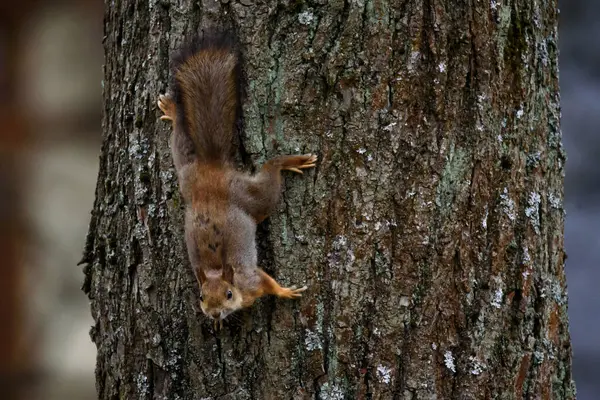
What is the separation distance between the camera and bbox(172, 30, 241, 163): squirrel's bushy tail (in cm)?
190

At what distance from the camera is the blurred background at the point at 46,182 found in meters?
3.79

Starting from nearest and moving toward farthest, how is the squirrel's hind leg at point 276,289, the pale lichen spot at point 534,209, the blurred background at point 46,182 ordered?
the squirrel's hind leg at point 276,289
the pale lichen spot at point 534,209
the blurred background at point 46,182

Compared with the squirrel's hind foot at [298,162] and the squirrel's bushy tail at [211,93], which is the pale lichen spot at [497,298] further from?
the squirrel's bushy tail at [211,93]

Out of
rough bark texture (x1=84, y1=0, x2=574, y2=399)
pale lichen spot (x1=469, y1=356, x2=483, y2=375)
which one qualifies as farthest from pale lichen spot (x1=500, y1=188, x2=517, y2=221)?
pale lichen spot (x1=469, y1=356, x2=483, y2=375)

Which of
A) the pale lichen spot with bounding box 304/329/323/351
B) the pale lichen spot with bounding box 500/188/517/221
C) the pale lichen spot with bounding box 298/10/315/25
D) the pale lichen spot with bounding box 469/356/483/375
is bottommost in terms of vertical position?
the pale lichen spot with bounding box 469/356/483/375

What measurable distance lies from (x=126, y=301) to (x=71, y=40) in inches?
82.3

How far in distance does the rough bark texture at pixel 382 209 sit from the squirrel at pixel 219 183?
4 centimetres

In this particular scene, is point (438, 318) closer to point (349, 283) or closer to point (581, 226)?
point (349, 283)

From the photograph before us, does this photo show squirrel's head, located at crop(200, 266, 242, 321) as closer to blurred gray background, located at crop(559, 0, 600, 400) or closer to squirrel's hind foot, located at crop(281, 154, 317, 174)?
squirrel's hind foot, located at crop(281, 154, 317, 174)

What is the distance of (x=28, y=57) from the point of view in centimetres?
383

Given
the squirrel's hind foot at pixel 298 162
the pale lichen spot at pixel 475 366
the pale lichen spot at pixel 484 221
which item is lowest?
the pale lichen spot at pixel 475 366

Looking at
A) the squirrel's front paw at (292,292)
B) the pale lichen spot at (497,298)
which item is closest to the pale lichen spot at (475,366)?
the pale lichen spot at (497,298)

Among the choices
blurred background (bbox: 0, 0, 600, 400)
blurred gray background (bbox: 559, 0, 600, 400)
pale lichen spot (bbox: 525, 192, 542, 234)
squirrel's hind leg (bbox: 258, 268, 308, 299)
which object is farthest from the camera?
blurred background (bbox: 0, 0, 600, 400)

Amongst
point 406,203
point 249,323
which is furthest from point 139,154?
point 406,203
